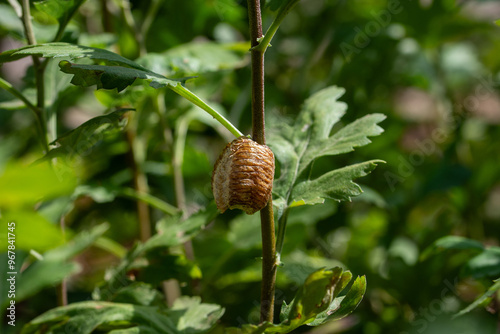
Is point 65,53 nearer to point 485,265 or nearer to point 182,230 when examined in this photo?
point 182,230

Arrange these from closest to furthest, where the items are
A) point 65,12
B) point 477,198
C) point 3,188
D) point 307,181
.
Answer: point 3,188 < point 307,181 < point 65,12 < point 477,198

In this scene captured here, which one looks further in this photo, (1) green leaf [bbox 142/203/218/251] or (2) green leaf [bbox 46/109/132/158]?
(1) green leaf [bbox 142/203/218/251]

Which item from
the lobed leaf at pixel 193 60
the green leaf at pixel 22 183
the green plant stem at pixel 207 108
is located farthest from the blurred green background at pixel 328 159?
the green leaf at pixel 22 183

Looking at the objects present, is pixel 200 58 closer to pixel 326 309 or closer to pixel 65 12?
pixel 65 12

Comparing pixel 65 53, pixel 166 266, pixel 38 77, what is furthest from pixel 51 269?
pixel 65 53

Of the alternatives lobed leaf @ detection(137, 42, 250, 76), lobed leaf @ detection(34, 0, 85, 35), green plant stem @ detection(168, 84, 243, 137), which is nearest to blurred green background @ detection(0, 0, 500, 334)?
lobed leaf @ detection(137, 42, 250, 76)

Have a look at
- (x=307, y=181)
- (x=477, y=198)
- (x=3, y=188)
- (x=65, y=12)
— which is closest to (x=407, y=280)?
(x=477, y=198)

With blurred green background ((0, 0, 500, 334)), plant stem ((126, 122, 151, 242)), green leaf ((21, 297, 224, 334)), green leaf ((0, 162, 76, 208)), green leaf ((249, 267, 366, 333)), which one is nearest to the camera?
green leaf ((0, 162, 76, 208))

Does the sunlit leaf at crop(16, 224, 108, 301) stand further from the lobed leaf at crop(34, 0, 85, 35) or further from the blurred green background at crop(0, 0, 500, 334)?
the lobed leaf at crop(34, 0, 85, 35)
